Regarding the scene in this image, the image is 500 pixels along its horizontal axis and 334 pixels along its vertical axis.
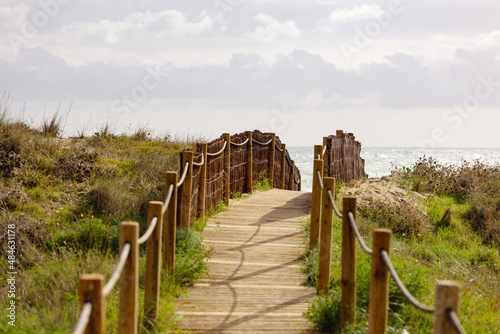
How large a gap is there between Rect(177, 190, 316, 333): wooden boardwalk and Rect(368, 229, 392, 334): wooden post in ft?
3.91

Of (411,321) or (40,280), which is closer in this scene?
(411,321)

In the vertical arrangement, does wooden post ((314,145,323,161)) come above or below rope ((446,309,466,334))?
above

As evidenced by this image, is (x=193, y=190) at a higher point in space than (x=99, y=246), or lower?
higher

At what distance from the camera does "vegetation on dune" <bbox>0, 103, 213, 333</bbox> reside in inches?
213

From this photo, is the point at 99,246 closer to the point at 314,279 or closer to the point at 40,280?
the point at 40,280

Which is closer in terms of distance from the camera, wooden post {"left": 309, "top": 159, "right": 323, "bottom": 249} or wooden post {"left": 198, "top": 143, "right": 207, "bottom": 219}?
wooden post {"left": 309, "top": 159, "right": 323, "bottom": 249}

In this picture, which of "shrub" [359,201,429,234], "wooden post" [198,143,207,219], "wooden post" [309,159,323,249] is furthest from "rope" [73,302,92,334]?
"shrub" [359,201,429,234]

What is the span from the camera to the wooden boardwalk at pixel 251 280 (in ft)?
16.5

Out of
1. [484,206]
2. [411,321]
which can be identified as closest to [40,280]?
[411,321]

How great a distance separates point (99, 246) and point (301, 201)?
526 cm

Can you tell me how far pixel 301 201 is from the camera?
11.5 m

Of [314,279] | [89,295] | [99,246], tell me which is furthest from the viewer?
[99,246]

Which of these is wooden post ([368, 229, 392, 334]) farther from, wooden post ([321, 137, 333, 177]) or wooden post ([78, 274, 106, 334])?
wooden post ([321, 137, 333, 177])

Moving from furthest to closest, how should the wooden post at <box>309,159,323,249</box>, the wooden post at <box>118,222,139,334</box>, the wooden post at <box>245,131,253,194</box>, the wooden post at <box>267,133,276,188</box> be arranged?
the wooden post at <box>267,133,276,188</box> → the wooden post at <box>245,131,253,194</box> → the wooden post at <box>309,159,323,249</box> → the wooden post at <box>118,222,139,334</box>
